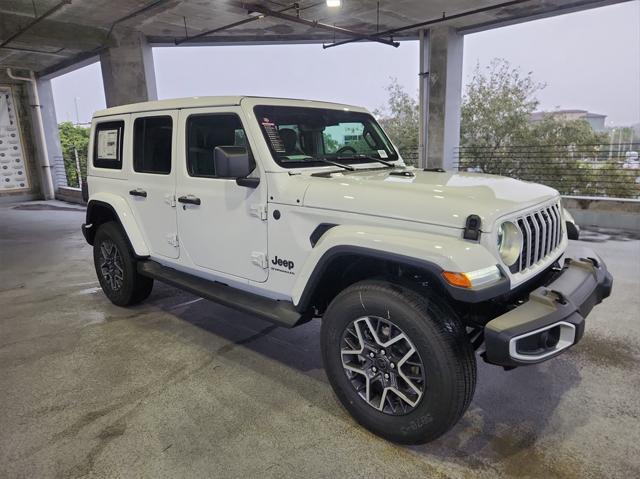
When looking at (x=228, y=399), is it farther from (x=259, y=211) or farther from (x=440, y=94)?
(x=440, y=94)

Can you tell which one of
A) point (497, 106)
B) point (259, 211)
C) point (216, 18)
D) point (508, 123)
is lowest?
point (259, 211)

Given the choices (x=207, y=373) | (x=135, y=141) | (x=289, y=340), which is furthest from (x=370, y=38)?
(x=207, y=373)

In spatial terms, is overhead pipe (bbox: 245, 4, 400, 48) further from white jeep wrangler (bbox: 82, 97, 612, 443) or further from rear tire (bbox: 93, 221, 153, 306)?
rear tire (bbox: 93, 221, 153, 306)

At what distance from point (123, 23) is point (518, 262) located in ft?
31.8

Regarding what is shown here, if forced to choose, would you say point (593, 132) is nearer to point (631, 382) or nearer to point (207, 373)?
point (631, 382)

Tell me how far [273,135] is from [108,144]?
189 cm

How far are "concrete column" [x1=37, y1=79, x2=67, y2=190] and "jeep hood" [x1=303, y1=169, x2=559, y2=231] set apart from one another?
14.4 m

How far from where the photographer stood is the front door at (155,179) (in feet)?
10.3

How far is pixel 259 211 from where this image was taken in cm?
254

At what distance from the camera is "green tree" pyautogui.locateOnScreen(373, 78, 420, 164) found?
14.2 metres

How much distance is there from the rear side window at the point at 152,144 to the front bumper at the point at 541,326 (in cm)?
246

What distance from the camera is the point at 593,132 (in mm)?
11953

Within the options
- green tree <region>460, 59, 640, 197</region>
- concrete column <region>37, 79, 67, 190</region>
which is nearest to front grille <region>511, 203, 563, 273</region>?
green tree <region>460, 59, 640, 197</region>

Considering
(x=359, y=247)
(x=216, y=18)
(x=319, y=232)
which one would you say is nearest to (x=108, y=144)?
(x=319, y=232)
